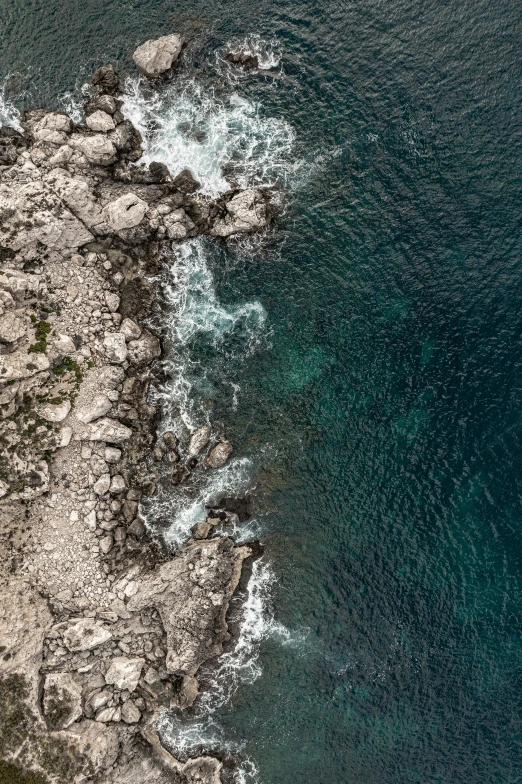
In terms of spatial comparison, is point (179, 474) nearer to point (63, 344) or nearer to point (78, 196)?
point (63, 344)

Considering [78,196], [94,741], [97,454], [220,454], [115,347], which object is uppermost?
[78,196]

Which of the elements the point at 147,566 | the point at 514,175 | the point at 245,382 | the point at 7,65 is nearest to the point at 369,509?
the point at 245,382

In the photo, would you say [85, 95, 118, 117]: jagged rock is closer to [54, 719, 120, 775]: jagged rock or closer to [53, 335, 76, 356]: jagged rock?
[53, 335, 76, 356]: jagged rock

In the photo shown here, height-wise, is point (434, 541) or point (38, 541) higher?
point (38, 541)

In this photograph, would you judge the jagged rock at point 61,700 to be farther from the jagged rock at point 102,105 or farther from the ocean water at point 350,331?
the jagged rock at point 102,105

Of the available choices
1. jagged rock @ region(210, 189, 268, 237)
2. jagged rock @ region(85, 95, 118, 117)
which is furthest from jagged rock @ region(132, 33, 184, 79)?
jagged rock @ region(210, 189, 268, 237)

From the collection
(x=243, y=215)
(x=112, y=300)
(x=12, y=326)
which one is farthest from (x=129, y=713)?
(x=243, y=215)

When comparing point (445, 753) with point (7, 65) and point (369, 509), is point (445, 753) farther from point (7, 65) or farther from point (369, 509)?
point (7, 65)
